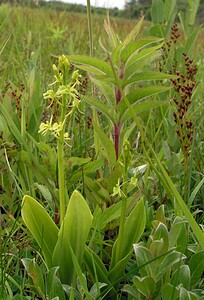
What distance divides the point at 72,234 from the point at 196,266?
24cm

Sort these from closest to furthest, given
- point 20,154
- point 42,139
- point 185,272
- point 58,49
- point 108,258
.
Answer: point 185,272, point 108,258, point 20,154, point 42,139, point 58,49

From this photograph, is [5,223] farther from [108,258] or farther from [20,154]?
[108,258]

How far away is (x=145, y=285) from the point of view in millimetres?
842

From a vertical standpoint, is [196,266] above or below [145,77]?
below

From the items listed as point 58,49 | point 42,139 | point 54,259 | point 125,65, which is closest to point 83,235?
point 54,259

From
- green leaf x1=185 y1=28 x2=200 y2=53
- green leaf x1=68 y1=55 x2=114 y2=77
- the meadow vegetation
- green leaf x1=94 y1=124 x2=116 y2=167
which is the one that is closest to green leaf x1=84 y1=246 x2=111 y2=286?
the meadow vegetation

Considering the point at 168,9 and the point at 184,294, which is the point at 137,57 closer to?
the point at 184,294

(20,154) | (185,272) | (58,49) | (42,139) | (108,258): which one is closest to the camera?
(185,272)

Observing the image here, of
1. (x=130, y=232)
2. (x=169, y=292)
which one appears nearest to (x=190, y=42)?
(x=130, y=232)

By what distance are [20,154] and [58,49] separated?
272 cm

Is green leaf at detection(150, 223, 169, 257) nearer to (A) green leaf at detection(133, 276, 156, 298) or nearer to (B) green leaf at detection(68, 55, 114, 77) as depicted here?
(A) green leaf at detection(133, 276, 156, 298)

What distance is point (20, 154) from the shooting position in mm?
1212

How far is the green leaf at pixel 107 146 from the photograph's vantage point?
106 cm

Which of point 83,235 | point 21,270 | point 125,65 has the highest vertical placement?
point 125,65
